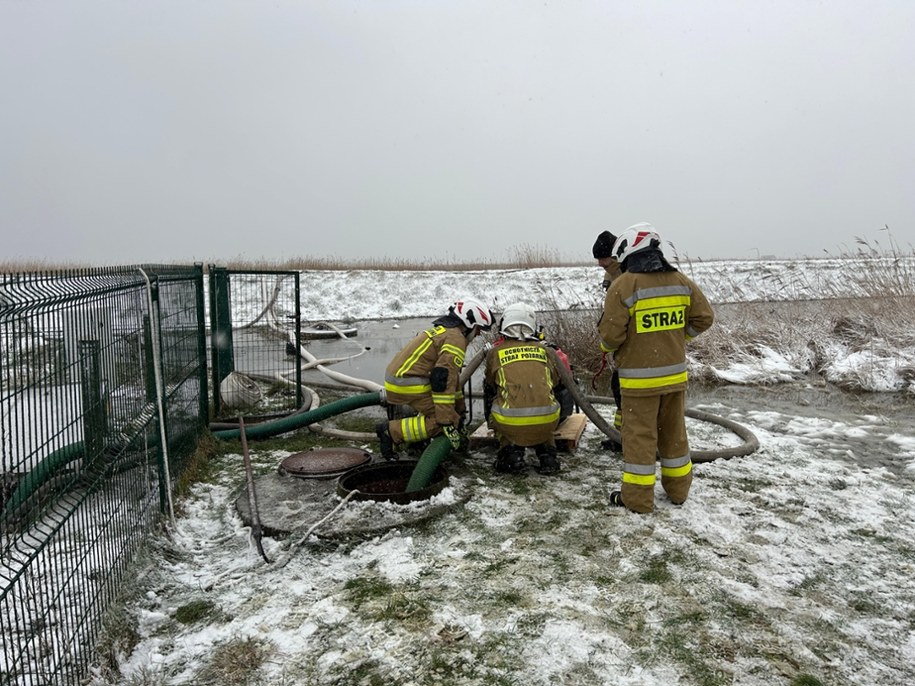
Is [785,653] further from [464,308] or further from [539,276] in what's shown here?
[539,276]

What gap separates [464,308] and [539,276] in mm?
19504

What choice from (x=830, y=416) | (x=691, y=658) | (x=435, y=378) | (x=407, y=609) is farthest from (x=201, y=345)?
(x=830, y=416)

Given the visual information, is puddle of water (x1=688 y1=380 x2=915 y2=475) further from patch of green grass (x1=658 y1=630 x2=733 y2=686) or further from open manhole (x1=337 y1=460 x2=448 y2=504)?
open manhole (x1=337 y1=460 x2=448 y2=504)

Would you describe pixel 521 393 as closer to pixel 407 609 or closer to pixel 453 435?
pixel 453 435

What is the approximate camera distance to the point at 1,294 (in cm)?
204

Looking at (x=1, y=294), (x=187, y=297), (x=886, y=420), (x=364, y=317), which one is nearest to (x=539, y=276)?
(x=364, y=317)

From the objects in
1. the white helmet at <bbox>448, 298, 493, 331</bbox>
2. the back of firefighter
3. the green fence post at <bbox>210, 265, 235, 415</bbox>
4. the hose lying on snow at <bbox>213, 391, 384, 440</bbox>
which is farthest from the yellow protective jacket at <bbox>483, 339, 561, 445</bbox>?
the green fence post at <bbox>210, 265, 235, 415</bbox>

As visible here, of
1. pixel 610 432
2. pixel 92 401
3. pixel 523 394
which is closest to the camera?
pixel 92 401

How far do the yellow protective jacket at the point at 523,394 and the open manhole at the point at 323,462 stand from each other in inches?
49.4

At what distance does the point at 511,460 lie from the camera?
530cm

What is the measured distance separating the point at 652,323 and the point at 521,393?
1175 millimetres

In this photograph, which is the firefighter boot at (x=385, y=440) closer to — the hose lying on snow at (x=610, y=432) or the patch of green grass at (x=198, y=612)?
the hose lying on snow at (x=610, y=432)

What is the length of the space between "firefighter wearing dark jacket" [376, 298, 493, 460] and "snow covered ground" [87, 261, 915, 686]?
1.77ft

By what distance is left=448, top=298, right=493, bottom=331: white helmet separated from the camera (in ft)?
17.7
